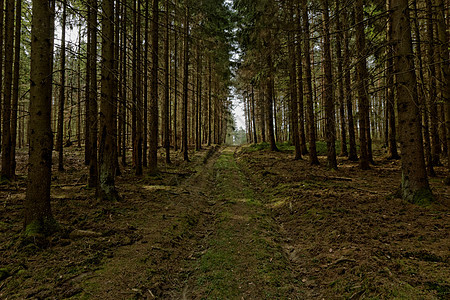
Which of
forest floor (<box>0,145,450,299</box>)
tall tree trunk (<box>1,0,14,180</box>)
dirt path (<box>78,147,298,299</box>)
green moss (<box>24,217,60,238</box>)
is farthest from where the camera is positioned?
tall tree trunk (<box>1,0,14,180</box>)

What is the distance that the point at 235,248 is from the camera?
5.15 meters

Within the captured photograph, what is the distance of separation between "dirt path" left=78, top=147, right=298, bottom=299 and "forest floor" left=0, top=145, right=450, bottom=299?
0.08 ft

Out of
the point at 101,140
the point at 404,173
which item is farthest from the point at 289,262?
the point at 101,140

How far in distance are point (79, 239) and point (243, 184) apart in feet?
25.3

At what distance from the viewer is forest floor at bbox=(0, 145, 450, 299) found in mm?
3545

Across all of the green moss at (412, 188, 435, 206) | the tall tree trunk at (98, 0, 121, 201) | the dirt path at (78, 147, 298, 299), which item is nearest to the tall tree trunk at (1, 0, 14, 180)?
the tall tree trunk at (98, 0, 121, 201)

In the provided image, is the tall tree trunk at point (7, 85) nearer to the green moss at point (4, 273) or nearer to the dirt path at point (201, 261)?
the dirt path at point (201, 261)

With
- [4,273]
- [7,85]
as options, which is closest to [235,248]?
[4,273]

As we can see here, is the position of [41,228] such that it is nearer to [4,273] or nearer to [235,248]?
[4,273]

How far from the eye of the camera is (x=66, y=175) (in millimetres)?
11664

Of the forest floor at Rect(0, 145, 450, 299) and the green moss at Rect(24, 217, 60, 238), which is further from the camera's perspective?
the green moss at Rect(24, 217, 60, 238)

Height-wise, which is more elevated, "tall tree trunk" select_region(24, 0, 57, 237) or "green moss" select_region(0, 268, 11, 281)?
"tall tree trunk" select_region(24, 0, 57, 237)

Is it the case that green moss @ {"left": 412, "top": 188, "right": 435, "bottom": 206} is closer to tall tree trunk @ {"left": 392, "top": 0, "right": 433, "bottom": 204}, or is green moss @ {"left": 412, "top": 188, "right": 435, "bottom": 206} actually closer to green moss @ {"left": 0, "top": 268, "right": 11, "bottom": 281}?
tall tree trunk @ {"left": 392, "top": 0, "right": 433, "bottom": 204}

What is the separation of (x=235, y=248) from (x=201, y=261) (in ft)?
2.77
